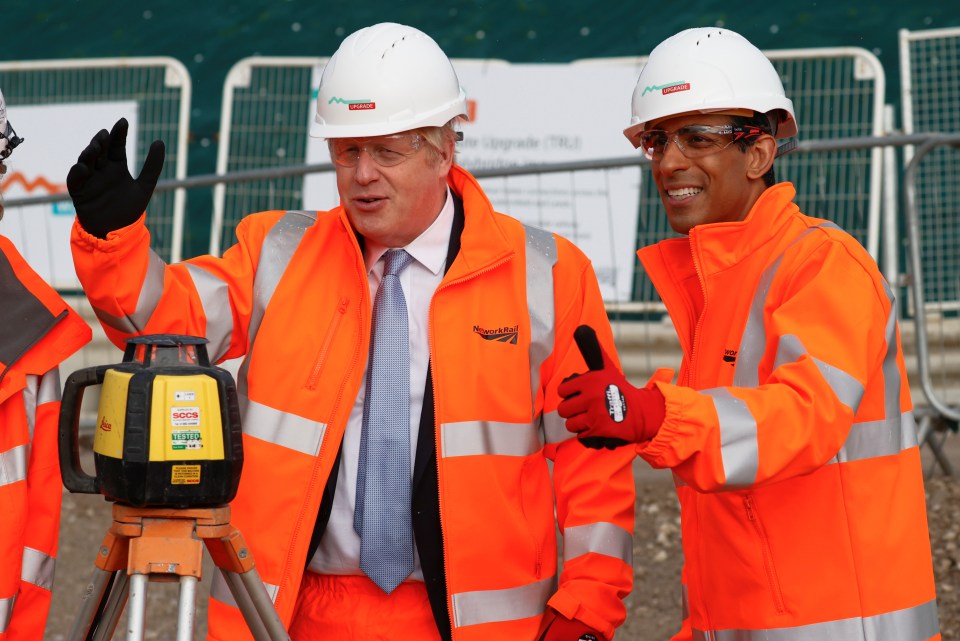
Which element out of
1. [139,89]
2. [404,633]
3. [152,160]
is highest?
[139,89]

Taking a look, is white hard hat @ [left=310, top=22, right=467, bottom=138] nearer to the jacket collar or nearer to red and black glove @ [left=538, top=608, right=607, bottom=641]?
the jacket collar

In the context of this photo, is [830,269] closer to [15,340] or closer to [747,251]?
[747,251]

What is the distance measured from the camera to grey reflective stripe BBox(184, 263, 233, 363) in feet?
11.0

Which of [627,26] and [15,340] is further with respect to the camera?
[627,26]

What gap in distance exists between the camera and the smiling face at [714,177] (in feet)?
11.2

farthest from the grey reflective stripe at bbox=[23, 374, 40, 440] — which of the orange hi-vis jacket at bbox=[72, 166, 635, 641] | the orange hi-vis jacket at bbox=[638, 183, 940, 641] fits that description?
the orange hi-vis jacket at bbox=[638, 183, 940, 641]

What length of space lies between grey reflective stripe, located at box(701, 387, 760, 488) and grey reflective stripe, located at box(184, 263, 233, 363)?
128 cm

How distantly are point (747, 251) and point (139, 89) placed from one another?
6637 mm

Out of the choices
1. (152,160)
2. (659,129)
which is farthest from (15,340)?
(659,129)

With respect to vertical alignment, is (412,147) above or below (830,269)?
above

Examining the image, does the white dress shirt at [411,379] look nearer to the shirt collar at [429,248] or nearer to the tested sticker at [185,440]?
the shirt collar at [429,248]

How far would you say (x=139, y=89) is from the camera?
30.0 ft

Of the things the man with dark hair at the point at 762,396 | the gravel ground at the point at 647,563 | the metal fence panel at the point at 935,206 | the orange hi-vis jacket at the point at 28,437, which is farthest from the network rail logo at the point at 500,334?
the metal fence panel at the point at 935,206

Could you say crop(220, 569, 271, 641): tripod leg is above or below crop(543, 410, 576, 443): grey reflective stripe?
below
